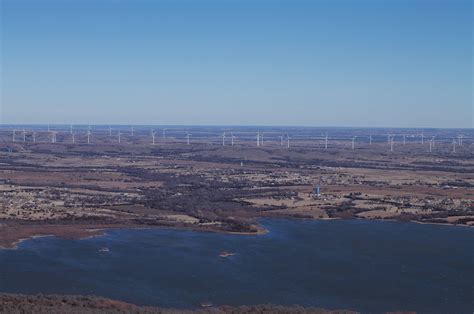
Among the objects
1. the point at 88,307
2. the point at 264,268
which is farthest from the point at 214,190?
the point at 88,307

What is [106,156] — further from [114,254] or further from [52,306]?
[52,306]

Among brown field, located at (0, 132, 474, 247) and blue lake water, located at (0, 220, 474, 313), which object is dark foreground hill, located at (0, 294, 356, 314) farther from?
brown field, located at (0, 132, 474, 247)

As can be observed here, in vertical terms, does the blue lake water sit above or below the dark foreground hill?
below

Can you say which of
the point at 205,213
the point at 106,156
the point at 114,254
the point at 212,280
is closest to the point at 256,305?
the point at 212,280

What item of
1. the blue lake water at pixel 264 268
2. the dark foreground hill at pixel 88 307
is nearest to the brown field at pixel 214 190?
the blue lake water at pixel 264 268

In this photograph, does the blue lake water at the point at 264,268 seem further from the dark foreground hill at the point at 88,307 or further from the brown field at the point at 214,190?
the brown field at the point at 214,190

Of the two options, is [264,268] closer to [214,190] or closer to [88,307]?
[88,307]

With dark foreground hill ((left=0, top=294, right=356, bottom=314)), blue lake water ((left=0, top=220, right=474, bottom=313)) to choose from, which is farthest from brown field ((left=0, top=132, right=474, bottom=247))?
dark foreground hill ((left=0, top=294, right=356, bottom=314))
